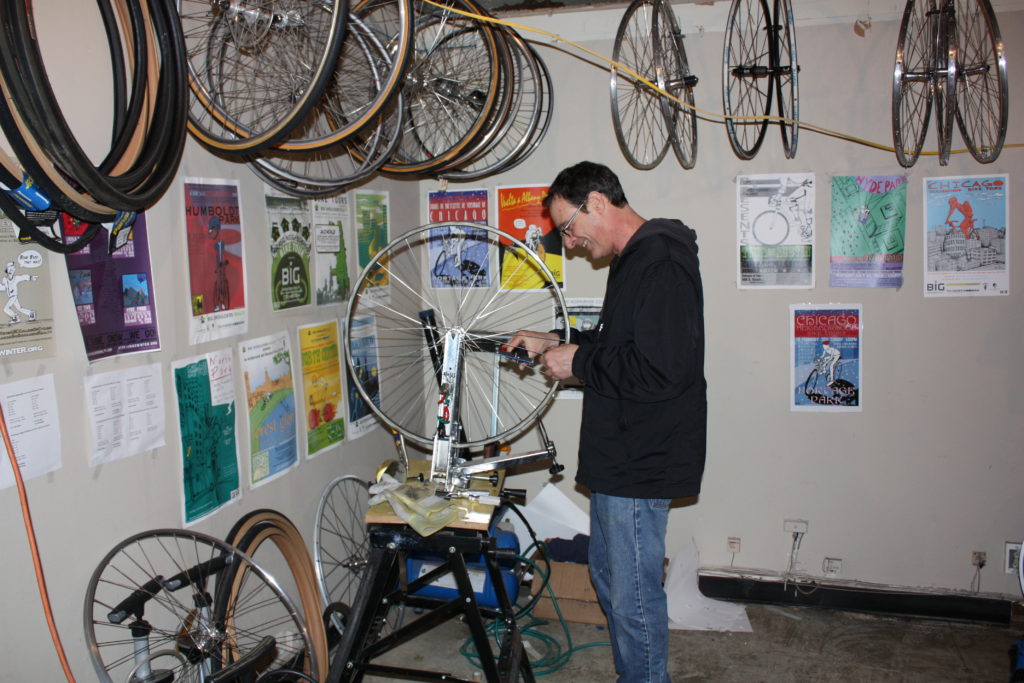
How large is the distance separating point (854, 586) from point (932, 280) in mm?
1298

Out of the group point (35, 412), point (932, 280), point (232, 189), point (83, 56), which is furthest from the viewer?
point (932, 280)

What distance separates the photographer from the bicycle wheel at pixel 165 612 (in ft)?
5.24

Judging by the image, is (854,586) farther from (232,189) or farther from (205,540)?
(232,189)

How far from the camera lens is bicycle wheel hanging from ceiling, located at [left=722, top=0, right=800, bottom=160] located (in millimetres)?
2660

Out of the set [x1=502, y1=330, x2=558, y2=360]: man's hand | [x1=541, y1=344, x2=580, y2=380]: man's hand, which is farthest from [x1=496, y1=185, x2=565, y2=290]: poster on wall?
[x1=541, y1=344, x2=580, y2=380]: man's hand

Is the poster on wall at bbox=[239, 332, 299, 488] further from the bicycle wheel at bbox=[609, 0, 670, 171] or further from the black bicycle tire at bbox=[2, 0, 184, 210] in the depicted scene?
the bicycle wheel at bbox=[609, 0, 670, 171]

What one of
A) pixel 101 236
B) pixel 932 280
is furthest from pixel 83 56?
pixel 932 280

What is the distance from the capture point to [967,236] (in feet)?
9.07

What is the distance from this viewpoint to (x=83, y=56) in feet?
5.13

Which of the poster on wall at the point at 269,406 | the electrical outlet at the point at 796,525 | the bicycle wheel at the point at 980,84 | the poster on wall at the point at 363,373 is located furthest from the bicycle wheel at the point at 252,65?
the electrical outlet at the point at 796,525

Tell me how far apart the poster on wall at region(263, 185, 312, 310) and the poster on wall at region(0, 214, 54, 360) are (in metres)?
0.77

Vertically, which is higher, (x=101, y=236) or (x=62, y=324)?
(x=101, y=236)

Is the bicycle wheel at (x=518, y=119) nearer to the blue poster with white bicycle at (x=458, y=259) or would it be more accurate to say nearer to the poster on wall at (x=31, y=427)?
the blue poster with white bicycle at (x=458, y=259)

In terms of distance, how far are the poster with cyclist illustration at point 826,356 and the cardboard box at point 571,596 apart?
116 cm
